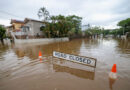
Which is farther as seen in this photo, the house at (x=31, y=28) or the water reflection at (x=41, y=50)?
the house at (x=31, y=28)

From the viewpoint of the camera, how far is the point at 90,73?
9.66 feet

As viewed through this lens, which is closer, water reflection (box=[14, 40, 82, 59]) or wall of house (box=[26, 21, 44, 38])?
water reflection (box=[14, 40, 82, 59])

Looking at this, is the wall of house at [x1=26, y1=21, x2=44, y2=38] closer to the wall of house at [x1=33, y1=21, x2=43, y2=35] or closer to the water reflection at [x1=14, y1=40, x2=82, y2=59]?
the wall of house at [x1=33, y1=21, x2=43, y2=35]

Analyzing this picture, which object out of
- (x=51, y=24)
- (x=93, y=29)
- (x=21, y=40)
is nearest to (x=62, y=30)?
(x=51, y=24)

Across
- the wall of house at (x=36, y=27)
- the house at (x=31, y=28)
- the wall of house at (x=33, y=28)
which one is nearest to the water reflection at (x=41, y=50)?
the house at (x=31, y=28)

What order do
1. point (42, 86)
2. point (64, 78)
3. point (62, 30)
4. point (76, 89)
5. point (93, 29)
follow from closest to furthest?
point (76, 89)
point (42, 86)
point (64, 78)
point (62, 30)
point (93, 29)

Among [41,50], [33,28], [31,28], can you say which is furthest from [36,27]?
[41,50]

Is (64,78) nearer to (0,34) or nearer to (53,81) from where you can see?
(53,81)

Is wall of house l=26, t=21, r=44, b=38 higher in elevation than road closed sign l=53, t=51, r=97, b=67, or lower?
higher

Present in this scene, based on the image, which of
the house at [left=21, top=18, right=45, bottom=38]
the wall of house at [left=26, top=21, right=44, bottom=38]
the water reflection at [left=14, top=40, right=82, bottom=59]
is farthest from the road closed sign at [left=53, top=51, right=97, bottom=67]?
the wall of house at [left=26, top=21, right=44, bottom=38]

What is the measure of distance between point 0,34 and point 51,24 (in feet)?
47.2

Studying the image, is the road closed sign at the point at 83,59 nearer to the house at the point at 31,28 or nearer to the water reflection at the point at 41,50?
the water reflection at the point at 41,50

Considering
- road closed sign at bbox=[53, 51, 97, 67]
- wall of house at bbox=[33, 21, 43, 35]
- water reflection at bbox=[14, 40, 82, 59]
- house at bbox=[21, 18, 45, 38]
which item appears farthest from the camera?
wall of house at bbox=[33, 21, 43, 35]

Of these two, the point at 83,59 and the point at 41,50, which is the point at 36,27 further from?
the point at 83,59
